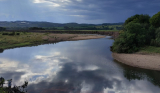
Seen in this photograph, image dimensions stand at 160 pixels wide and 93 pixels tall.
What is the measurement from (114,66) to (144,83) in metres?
6.31

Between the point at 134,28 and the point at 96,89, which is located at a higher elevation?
the point at 134,28

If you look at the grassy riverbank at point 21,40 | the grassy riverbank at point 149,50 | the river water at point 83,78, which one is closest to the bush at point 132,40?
the grassy riverbank at point 149,50

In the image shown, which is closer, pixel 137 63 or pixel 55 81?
pixel 55 81

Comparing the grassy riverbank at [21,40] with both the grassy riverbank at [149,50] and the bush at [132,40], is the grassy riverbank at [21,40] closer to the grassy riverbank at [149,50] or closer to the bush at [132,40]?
the bush at [132,40]

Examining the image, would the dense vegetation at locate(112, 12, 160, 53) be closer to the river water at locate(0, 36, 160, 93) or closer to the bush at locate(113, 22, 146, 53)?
the bush at locate(113, 22, 146, 53)

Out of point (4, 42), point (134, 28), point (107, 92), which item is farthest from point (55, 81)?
point (4, 42)

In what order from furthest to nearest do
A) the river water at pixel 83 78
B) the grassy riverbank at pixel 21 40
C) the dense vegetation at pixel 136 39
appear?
the grassy riverbank at pixel 21 40 → the dense vegetation at pixel 136 39 → the river water at pixel 83 78

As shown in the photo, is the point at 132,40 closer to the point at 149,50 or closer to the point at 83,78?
the point at 149,50

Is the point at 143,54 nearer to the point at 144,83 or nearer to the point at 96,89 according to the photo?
the point at 144,83

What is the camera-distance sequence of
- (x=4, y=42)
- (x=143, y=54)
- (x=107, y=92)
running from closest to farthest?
(x=107, y=92) → (x=143, y=54) → (x=4, y=42)

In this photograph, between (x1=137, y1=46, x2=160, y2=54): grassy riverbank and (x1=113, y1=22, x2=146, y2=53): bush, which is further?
(x1=113, y1=22, x2=146, y2=53): bush

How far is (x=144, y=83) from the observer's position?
15.5 metres

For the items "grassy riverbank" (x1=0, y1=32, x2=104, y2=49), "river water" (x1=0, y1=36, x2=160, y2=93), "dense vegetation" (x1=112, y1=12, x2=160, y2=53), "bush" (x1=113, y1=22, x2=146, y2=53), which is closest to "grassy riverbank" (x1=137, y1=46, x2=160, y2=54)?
"dense vegetation" (x1=112, y1=12, x2=160, y2=53)

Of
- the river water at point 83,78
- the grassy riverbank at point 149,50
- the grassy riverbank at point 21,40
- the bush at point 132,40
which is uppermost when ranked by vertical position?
the bush at point 132,40
